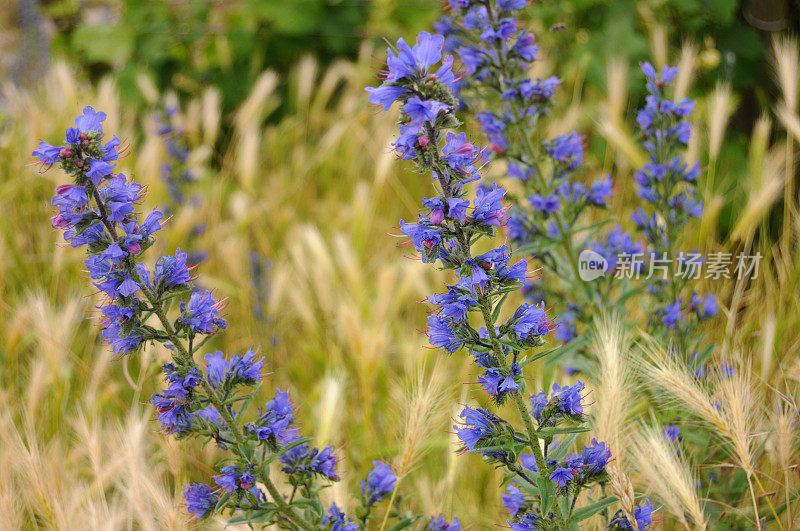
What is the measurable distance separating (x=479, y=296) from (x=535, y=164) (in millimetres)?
1210

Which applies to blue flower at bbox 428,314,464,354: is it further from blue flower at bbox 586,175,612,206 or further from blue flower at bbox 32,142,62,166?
blue flower at bbox 586,175,612,206

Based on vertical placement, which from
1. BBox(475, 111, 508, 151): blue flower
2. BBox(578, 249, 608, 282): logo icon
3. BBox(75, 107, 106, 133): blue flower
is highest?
BBox(475, 111, 508, 151): blue flower

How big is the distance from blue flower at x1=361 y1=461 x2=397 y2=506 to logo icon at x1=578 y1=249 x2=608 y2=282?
1.14m

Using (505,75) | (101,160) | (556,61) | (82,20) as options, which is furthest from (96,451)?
(82,20)

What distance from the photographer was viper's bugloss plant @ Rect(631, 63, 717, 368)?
2615mm

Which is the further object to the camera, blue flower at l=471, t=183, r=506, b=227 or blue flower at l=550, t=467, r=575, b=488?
blue flower at l=550, t=467, r=575, b=488

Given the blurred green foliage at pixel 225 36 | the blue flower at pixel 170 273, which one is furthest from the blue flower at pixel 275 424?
the blurred green foliage at pixel 225 36

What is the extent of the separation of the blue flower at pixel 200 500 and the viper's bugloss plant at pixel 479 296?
0.70 m

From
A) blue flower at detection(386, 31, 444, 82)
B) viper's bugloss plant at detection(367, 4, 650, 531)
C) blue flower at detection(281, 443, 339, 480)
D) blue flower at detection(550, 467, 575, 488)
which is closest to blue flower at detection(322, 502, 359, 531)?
blue flower at detection(281, 443, 339, 480)

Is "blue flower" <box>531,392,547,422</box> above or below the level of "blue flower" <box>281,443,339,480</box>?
above

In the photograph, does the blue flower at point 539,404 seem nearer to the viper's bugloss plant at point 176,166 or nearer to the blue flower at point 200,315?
the blue flower at point 200,315

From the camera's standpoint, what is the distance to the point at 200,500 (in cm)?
177

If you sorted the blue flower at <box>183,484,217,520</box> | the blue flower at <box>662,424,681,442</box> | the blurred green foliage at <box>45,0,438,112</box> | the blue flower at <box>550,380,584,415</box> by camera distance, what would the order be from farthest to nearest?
the blurred green foliage at <box>45,0,438,112</box> < the blue flower at <box>662,424,681,442</box> < the blue flower at <box>183,484,217,520</box> < the blue flower at <box>550,380,584,415</box>

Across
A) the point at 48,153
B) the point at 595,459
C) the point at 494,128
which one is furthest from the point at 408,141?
the point at 494,128
